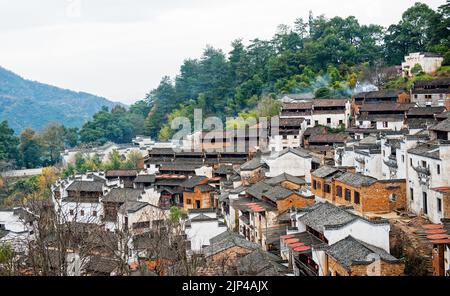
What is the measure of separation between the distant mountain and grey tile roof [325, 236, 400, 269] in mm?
40751

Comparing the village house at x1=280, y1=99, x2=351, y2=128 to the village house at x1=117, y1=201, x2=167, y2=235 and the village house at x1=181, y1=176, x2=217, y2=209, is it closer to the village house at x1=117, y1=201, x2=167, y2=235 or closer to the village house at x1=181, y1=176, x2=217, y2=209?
the village house at x1=181, y1=176, x2=217, y2=209

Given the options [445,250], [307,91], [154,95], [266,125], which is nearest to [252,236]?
[445,250]

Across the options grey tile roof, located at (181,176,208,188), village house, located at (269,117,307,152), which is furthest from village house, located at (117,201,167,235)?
village house, located at (269,117,307,152)

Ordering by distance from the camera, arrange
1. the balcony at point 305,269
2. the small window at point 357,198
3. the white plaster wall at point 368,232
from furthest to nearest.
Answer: the small window at point 357,198 → the white plaster wall at point 368,232 → the balcony at point 305,269

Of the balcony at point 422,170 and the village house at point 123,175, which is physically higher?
the balcony at point 422,170

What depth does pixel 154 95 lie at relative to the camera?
1661 inches

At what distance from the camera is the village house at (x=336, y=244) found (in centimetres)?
862

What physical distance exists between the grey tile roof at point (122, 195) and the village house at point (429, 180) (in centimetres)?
973

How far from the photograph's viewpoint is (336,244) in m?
9.45

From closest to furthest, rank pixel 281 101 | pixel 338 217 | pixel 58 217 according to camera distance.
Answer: pixel 58 217
pixel 338 217
pixel 281 101

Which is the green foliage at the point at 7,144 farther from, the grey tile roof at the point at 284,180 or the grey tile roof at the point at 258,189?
the grey tile roof at the point at 284,180

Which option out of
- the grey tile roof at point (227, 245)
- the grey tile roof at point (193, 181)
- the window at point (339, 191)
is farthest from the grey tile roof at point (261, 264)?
the grey tile roof at point (193, 181)
